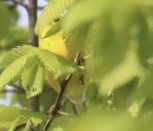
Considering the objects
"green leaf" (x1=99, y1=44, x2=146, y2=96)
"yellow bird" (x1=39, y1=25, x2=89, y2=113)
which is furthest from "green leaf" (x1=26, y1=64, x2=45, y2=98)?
"green leaf" (x1=99, y1=44, x2=146, y2=96)

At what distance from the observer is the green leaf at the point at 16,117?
1491 mm

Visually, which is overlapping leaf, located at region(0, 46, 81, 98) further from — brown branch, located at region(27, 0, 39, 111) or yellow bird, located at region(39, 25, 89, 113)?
brown branch, located at region(27, 0, 39, 111)

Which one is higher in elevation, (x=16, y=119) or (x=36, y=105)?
(x=16, y=119)

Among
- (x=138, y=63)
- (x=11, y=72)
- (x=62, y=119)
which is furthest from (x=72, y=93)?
(x=138, y=63)

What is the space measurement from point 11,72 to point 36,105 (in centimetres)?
77

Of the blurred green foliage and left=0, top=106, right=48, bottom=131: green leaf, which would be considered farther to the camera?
the blurred green foliage

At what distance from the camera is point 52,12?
1209 mm

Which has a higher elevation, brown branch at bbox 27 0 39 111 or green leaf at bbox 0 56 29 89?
green leaf at bbox 0 56 29 89

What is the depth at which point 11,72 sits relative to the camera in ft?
4.50

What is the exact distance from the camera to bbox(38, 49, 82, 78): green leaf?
133cm

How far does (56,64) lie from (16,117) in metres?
0.25

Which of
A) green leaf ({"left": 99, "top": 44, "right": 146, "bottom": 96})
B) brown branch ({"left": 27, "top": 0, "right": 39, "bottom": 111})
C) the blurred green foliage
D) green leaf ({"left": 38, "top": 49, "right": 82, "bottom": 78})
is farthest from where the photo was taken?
the blurred green foliage

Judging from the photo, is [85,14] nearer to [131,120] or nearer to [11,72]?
[131,120]

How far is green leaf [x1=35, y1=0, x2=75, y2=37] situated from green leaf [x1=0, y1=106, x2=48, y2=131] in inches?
12.2
